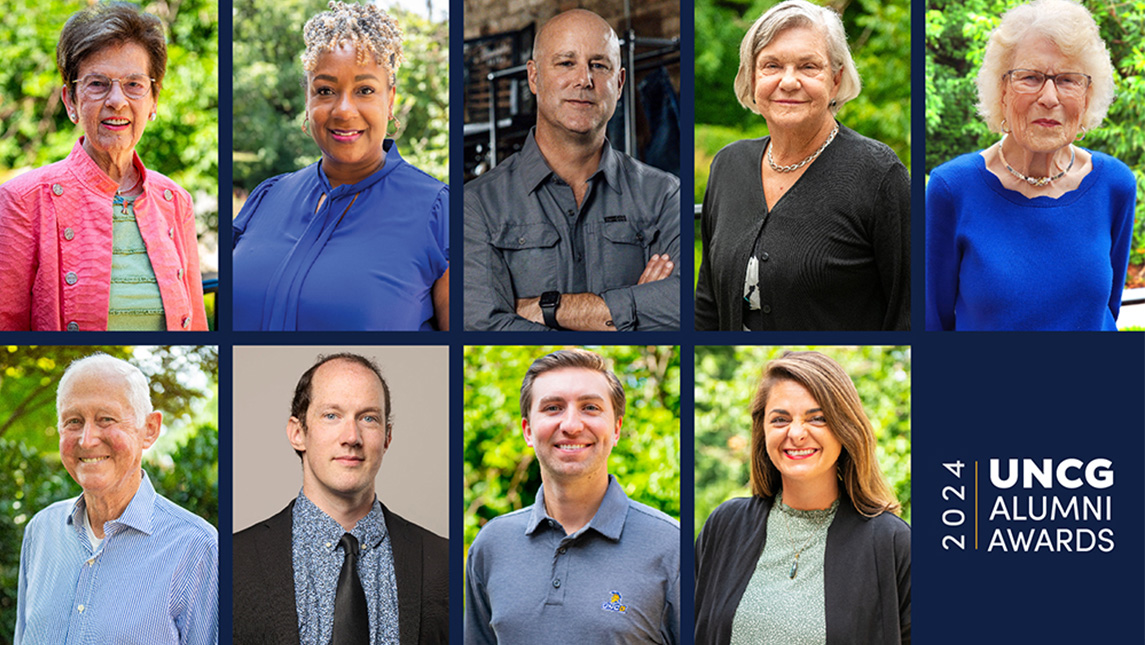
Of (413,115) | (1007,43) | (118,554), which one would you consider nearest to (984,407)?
(1007,43)

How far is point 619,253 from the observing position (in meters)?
4.21

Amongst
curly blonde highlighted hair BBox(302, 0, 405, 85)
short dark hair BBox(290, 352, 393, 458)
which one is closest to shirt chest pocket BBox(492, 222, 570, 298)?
short dark hair BBox(290, 352, 393, 458)

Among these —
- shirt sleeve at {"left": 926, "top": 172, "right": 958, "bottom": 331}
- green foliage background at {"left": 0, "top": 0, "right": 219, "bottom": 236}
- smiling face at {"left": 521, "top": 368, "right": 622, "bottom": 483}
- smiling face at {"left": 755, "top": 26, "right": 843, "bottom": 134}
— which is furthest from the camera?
green foliage background at {"left": 0, "top": 0, "right": 219, "bottom": 236}

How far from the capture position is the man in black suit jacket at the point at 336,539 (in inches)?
167

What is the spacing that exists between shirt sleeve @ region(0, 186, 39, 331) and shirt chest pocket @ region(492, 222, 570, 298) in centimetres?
174

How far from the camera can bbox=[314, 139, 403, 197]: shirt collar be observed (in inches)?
168

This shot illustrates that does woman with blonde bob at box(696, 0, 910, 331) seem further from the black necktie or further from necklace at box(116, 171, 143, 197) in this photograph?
necklace at box(116, 171, 143, 197)

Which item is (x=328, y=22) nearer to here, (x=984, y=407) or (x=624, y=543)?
(x=624, y=543)

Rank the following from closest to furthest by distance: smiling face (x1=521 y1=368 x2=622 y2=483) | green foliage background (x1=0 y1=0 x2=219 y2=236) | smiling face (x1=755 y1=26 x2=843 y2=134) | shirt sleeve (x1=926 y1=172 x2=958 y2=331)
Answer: smiling face (x1=755 y1=26 x2=843 y2=134) → smiling face (x1=521 y1=368 x2=622 y2=483) → shirt sleeve (x1=926 y1=172 x2=958 y2=331) → green foliage background (x1=0 y1=0 x2=219 y2=236)

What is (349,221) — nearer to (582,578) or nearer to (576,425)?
(576,425)

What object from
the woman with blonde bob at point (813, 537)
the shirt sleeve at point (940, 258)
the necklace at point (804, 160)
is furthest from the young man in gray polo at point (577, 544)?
the shirt sleeve at point (940, 258)

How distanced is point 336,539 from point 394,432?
45 cm

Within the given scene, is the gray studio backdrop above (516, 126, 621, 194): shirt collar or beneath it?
beneath

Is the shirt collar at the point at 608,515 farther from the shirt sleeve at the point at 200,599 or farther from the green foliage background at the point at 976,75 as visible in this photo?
the green foliage background at the point at 976,75
